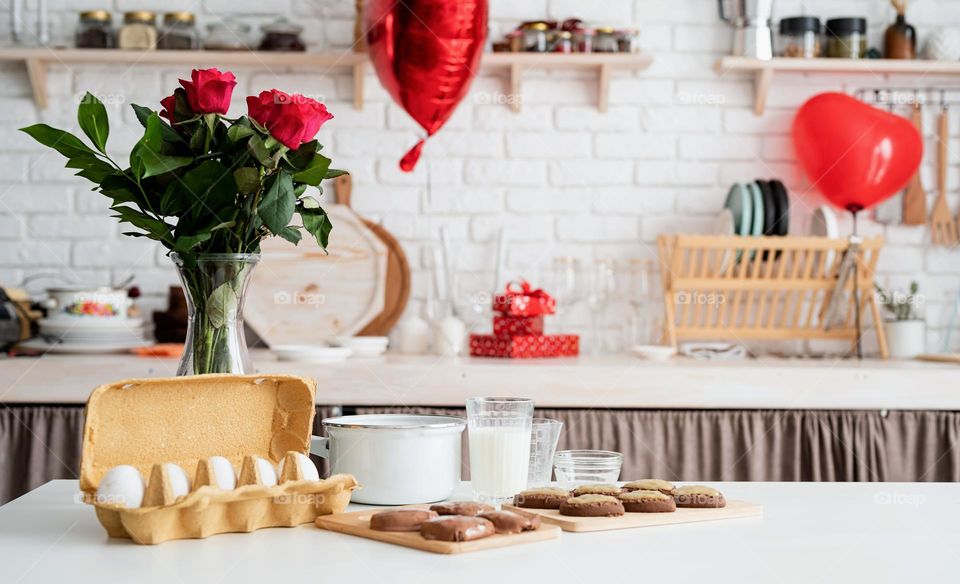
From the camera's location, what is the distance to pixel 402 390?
2395 millimetres

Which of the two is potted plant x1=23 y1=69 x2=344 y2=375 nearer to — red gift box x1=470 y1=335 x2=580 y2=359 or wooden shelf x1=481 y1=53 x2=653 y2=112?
red gift box x1=470 y1=335 x2=580 y2=359

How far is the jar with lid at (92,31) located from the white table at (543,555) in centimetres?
203

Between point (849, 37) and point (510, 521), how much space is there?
239 cm

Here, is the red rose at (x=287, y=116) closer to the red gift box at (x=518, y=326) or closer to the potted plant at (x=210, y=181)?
the potted plant at (x=210, y=181)

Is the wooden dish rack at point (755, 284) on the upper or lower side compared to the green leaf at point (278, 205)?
lower

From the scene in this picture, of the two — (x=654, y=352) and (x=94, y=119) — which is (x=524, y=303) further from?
(x=94, y=119)

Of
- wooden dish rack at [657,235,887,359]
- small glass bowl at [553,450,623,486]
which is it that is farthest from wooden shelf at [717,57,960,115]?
small glass bowl at [553,450,623,486]

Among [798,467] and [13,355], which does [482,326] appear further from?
[13,355]

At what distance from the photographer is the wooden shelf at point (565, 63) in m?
2.80

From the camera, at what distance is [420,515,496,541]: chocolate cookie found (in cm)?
90

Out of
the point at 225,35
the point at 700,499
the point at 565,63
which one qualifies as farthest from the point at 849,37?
the point at 700,499

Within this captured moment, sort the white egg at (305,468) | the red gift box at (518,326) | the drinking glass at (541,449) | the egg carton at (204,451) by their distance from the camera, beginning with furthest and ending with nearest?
the red gift box at (518,326) < the drinking glass at (541,449) < the white egg at (305,468) < the egg carton at (204,451)

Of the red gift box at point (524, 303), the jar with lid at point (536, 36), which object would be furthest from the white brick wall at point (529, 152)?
the red gift box at point (524, 303)

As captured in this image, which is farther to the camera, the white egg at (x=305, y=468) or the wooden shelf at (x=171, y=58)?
the wooden shelf at (x=171, y=58)
